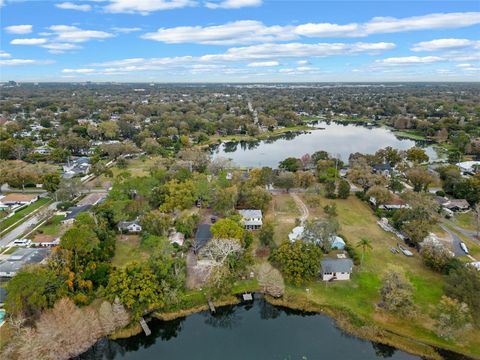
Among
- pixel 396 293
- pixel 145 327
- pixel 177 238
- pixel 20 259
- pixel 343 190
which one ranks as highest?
pixel 343 190

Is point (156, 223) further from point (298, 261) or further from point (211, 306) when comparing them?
point (298, 261)

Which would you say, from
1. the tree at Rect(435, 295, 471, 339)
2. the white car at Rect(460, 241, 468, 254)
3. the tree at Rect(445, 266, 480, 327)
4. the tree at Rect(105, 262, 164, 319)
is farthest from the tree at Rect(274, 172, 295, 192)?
the tree at Rect(435, 295, 471, 339)

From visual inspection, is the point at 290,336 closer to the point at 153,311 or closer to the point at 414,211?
the point at 153,311

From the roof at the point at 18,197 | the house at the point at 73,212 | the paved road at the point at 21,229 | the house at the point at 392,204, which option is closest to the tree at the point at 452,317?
the house at the point at 392,204

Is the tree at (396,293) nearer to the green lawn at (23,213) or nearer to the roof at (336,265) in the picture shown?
the roof at (336,265)

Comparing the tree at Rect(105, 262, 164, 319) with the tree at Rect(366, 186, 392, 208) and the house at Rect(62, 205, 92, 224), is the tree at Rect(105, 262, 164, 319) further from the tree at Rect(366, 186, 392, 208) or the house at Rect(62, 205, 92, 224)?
the tree at Rect(366, 186, 392, 208)

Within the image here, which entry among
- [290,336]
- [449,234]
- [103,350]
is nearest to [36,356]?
[103,350]

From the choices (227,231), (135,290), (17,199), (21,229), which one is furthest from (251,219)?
(17,199)
